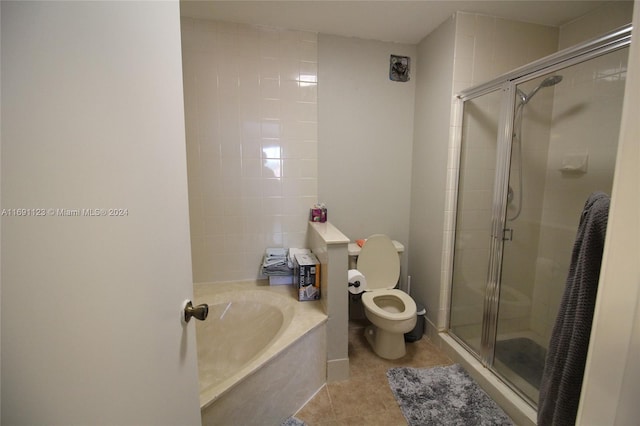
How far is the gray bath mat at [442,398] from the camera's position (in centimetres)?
147

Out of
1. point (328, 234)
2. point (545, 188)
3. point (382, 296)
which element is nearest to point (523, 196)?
point (545, 188)

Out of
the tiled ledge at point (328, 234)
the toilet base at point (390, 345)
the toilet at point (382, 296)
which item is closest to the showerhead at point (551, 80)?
the toilet at point (382, 296)

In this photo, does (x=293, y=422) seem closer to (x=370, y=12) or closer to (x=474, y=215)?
(x=474, y=215)

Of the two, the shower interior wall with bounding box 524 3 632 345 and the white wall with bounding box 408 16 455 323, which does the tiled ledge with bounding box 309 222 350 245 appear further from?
the shower interior wall with bounding box 524 3 632 345

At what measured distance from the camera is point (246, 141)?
209 centimetres

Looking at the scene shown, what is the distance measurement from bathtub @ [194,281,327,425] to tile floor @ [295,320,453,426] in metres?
0.10

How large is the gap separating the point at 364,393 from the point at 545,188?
1.86 metres

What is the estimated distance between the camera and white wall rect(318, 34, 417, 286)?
2209mm

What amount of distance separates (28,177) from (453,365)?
2306 mm

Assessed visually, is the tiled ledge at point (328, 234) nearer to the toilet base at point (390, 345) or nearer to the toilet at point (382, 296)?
the toilet at point (382, 296)

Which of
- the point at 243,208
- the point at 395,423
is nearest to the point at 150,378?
the point at 395,423

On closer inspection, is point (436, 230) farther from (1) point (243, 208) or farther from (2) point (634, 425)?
(2) point (634, 425)

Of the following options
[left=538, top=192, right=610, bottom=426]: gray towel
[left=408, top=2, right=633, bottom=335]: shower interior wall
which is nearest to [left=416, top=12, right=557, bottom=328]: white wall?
[left=408, top=2, right=633, bottom=335]: shower interior wall

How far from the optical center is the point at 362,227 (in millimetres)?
2418
